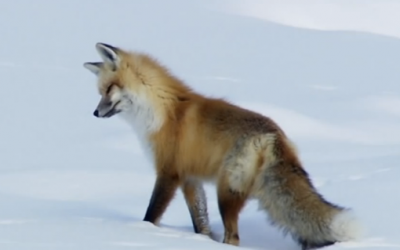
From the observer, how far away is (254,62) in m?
15.4

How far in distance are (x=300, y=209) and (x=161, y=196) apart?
1.09 meters

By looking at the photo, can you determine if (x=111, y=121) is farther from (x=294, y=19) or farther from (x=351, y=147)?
(x=294, y=19)

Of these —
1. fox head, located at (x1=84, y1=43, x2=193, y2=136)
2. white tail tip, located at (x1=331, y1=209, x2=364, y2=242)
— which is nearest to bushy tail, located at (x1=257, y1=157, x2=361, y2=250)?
white tail tip, located at (x1=331, y1=209, x2=364, y2=242)

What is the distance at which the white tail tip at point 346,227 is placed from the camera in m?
4.52

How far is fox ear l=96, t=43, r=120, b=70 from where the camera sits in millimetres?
5770

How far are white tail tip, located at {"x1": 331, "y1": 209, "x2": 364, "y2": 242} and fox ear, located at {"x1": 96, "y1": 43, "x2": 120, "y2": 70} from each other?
6.61ft

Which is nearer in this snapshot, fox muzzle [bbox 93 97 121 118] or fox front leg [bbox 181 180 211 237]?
fox front leg [bbox 181 180 211 237]

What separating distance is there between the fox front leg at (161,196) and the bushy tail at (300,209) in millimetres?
707

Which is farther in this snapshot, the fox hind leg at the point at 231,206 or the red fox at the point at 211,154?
the fox hind leg at the point at 231,206

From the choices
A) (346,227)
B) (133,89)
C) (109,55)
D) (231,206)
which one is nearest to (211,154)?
(231,206)

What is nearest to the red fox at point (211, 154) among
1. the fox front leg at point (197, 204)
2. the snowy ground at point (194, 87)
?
the fox front leg at point (197, 204)

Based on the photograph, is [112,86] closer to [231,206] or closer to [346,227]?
[231,206]

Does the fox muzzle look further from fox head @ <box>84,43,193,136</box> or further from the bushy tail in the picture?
the bushy tail

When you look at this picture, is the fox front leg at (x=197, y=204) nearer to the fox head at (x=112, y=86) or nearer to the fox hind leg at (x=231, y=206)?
the fox hind leg at (x=231, y=206)
